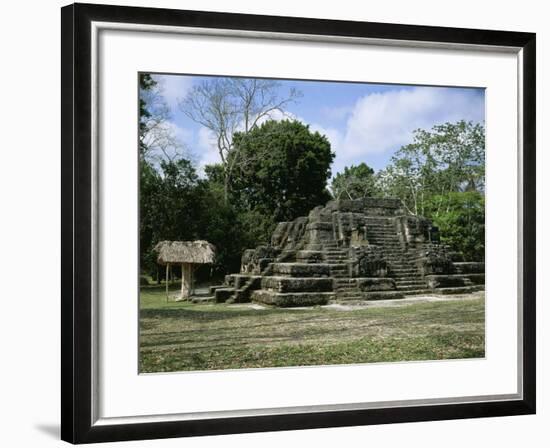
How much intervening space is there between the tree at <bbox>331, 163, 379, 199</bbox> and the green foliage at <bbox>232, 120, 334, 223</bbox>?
0.46 feet

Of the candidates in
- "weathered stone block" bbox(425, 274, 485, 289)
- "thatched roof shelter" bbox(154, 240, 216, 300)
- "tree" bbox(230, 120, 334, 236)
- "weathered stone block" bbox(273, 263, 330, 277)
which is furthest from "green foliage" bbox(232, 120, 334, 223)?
"weathered stone block" bbox(425, 274, 485, 289)

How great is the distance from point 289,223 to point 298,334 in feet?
4.12

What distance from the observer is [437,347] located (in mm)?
7820

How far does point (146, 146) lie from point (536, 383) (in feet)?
15.6

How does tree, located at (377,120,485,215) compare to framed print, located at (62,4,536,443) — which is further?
tree, located at (377,120,485,215)

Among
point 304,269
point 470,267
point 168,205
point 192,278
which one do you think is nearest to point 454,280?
point 470,267

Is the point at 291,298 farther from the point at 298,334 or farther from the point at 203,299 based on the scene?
the point at 203,299

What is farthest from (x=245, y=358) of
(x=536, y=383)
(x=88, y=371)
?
(x=536, y=383)

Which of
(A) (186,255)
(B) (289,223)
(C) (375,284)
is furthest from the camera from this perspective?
(B) (289,223)

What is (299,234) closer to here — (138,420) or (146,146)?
(146,146)

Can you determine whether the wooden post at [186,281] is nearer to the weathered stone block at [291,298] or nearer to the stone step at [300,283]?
the weathered stone block at [291,298]

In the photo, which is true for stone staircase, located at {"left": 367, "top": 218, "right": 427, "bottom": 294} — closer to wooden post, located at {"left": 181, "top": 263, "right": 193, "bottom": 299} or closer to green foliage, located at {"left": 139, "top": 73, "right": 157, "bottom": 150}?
wooden post, located at {"left": 181, "top": 263, "right": 193, "bottom": 299}

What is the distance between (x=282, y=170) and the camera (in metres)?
8.42

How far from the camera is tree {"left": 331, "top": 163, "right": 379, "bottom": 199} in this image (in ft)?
27.1
